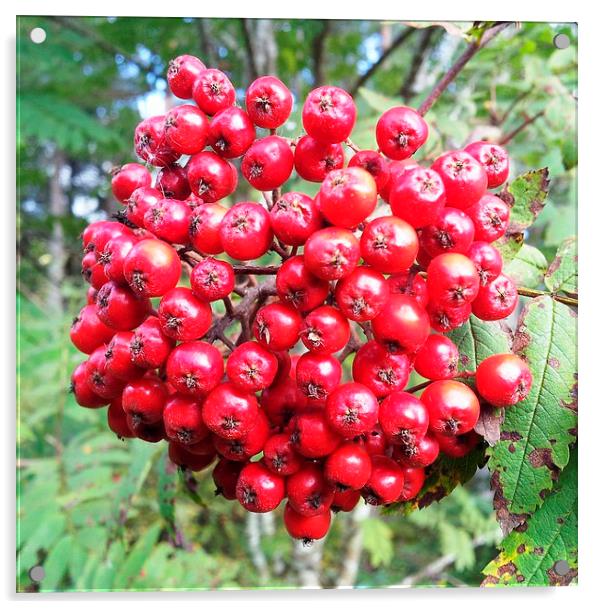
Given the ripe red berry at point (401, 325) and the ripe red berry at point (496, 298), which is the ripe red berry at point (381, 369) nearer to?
the ripe red berry at point (401, 325)

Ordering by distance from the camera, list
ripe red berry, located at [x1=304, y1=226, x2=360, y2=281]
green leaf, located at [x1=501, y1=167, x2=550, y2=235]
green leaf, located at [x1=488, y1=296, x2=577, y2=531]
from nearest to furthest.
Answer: ripe red berry, located at [x1=304, y1=226, x2=360, y2=281]
green leaf, located at [x1=488, y1=296, x2=577, y2=531]
green leaf, located at [x1=501, y1=167, x2=550, y2=235]

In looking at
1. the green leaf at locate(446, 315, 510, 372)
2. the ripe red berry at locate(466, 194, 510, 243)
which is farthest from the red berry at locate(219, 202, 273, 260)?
the green leaf at locate(446, 315, 510, 372)

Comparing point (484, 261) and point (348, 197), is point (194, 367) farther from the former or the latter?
point (484, 261)

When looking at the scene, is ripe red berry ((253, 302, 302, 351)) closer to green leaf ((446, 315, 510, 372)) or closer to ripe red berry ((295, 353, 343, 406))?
ripe red berry ((295, 353, 343, 406))

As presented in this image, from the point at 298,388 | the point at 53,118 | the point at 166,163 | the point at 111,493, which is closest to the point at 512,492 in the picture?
the point at 298,388

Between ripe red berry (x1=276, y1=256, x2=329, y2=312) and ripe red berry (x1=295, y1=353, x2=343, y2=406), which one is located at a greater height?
ripe red berry (x1=276, y1=256, x2=329, y2=312)

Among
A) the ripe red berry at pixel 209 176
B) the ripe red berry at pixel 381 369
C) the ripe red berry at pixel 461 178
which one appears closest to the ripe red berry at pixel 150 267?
the ripe red berry at pixel 209 176

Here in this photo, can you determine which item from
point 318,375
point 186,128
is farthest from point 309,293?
point 186,128
